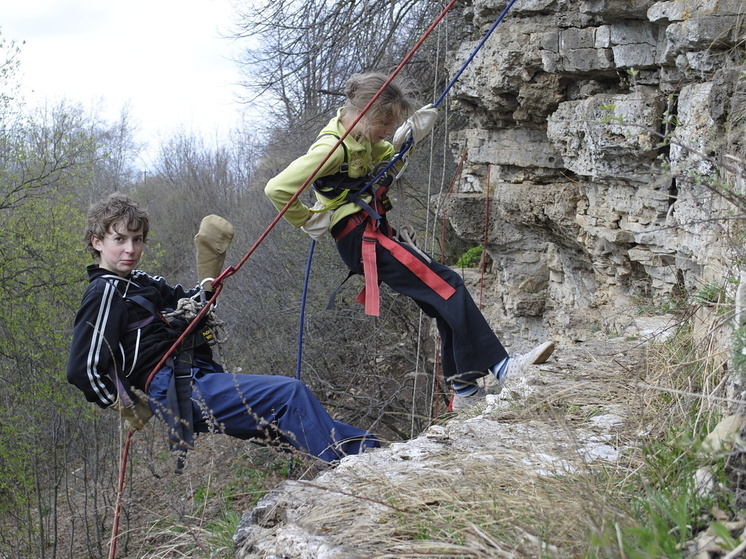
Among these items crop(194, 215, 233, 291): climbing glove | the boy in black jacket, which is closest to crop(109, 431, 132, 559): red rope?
the boy in black jacket

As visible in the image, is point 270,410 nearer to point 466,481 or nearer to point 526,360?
point 526,360

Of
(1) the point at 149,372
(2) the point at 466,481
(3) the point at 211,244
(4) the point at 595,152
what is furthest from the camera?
(4) the point at 595,152

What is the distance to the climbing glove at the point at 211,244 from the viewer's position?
4.06 metres

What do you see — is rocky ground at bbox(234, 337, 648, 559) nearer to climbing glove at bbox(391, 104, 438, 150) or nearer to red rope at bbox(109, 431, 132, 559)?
red rope at bbox(109, 431, 132, 559)

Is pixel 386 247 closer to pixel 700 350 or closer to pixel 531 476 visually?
pixel 700 350

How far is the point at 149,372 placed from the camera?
3.58 m

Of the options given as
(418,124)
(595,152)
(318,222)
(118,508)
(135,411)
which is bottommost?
(118,508)

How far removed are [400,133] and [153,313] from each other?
1.87 meters

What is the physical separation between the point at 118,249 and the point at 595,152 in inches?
121

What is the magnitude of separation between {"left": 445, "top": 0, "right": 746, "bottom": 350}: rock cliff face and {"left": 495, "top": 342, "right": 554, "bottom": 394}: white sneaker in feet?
2.52

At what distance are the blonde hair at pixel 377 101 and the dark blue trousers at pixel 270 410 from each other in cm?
155

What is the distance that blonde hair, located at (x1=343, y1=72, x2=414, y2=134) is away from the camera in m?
3.95

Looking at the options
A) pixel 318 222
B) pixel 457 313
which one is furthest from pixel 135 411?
pixel 457 313

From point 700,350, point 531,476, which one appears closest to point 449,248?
point 700,350
